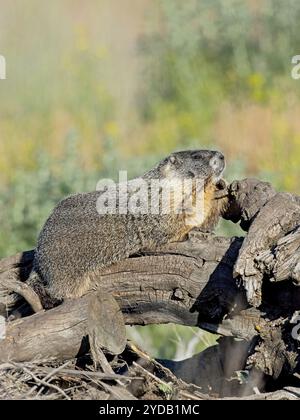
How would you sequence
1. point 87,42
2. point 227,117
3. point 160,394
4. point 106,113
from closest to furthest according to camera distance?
point 160,394 → point 227,117 → point 106,113 → point 87,42

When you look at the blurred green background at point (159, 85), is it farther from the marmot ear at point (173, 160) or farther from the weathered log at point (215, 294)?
the weathered log at point (215, 294)

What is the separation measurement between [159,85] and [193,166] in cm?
928

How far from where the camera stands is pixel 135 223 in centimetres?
543

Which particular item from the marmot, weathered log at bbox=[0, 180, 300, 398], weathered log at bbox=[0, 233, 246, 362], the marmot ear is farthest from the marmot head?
weathered log at bbox=[0, 233, 246, 362]

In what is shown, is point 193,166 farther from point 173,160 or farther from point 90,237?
point 90,237

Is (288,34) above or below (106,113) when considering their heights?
above

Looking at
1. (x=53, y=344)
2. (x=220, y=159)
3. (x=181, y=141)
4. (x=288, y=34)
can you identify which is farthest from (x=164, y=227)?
(x=288, y=34)

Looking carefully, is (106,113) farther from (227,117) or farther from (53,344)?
(53,344)

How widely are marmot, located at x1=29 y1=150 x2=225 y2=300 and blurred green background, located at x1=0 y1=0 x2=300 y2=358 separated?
17.8ft

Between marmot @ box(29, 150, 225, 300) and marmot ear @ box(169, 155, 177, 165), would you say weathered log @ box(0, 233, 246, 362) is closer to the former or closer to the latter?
marmot @ box(29, 150, 225, 300)

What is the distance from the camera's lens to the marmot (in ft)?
17.4

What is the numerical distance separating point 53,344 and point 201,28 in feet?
35.1

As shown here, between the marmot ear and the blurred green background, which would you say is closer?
the marmot ear

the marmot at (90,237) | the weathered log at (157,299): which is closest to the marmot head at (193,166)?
the marmot at (90,237)
